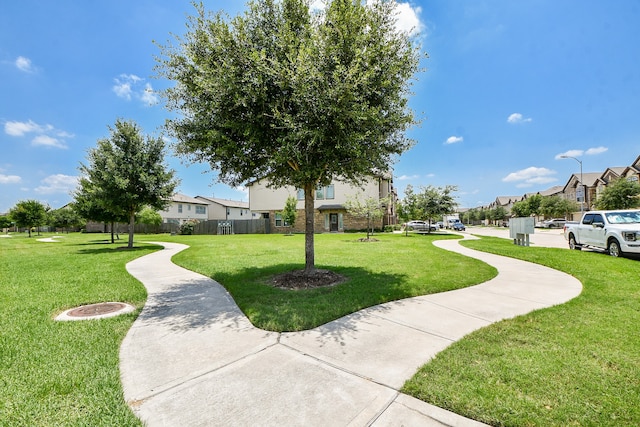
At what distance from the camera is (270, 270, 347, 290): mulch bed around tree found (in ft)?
22.8

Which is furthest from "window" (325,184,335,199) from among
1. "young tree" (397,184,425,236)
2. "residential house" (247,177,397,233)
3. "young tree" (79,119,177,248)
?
"young tree" (79,119,177,248)

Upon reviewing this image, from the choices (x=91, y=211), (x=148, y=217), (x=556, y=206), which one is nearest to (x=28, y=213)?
(x=148, y=217)

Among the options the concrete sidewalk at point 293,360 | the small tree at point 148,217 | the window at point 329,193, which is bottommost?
the concrete sidewalk at point 293,360

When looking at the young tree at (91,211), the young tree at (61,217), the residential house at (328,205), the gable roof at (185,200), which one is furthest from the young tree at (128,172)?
the young tree at (61,217)

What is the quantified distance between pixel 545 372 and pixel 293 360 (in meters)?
2.62

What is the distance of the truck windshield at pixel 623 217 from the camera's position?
11023 mm

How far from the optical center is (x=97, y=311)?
17.2ft

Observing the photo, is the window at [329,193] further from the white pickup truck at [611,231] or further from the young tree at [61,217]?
the young tree at [61,217]

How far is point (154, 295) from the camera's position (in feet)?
21.1

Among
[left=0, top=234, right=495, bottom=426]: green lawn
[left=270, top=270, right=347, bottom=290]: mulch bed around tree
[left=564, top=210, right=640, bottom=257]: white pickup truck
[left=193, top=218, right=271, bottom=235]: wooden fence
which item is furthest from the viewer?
[left=193, top=218, right=271, bottom=235]: wooden fence

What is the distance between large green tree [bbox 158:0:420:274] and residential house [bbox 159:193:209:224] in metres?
43.7

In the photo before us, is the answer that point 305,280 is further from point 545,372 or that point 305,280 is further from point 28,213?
point 28,213

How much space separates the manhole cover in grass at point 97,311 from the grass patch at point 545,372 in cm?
509

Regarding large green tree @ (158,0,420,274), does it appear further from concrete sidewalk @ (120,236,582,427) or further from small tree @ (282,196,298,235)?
small tree @ (282,196,298,235)
